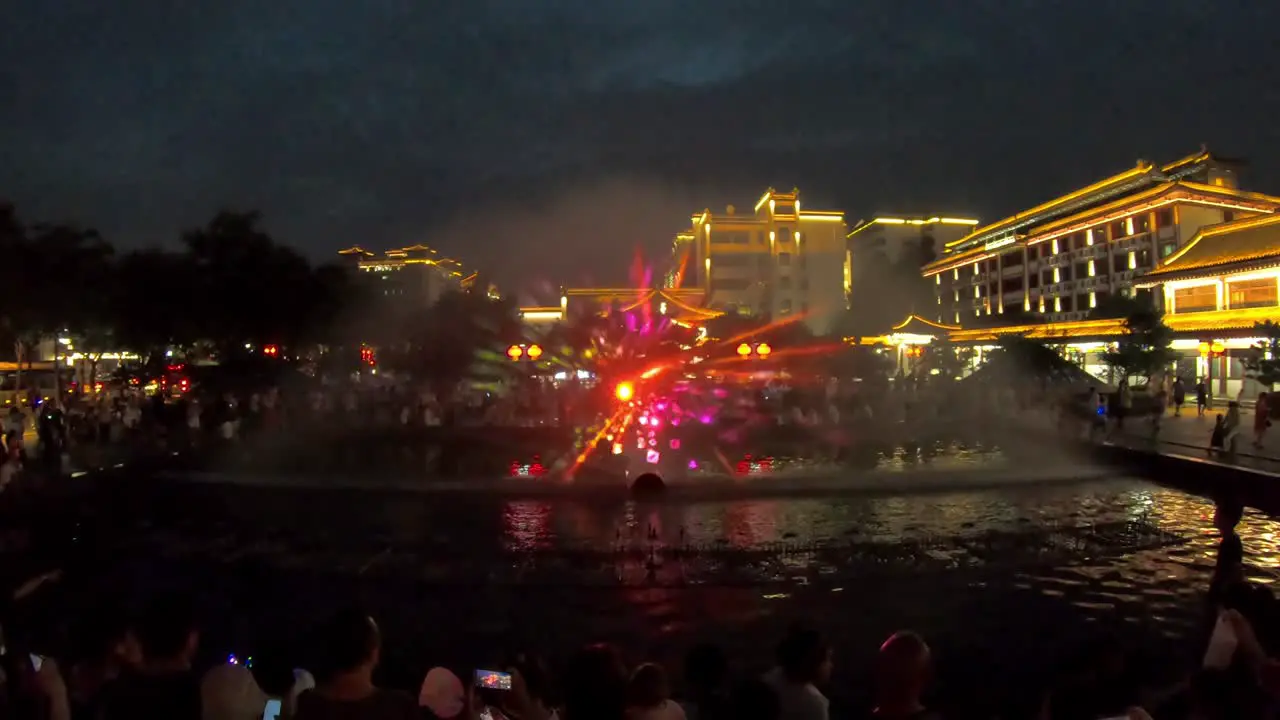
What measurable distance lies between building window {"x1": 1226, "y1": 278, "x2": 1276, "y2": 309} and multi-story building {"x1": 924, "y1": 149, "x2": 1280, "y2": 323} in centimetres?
487

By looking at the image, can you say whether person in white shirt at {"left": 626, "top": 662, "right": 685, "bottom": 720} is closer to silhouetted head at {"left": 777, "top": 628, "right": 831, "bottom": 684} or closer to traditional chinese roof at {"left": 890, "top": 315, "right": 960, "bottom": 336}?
silhouetted head at {"left": 777, "top": 628, "right": 831, "bottom": 684}

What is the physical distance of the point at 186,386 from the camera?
40500 mm

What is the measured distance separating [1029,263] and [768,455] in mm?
48803

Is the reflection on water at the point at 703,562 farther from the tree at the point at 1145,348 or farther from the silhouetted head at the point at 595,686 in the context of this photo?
the tree at the point at 1145,348

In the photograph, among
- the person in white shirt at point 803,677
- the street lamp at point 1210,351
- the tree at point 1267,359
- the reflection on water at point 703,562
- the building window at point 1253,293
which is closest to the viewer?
the person in white shirt at point 803,677

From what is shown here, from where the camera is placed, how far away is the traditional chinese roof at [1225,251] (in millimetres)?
36562

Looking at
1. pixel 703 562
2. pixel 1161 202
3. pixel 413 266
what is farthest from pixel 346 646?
pixel 413 266

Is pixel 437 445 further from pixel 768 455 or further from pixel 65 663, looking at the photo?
pixel 65 663

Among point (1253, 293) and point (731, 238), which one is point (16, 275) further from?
point (731, 238)

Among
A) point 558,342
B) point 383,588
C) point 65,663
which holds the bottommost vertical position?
point 383,588

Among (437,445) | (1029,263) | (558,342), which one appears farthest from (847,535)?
(1029,263)

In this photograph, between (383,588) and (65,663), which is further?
(383,588)

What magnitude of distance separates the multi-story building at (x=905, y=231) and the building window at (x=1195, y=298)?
51528 millimetres

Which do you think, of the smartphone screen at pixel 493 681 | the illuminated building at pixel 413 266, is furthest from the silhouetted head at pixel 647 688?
the illuminated building at pixel 413 266
